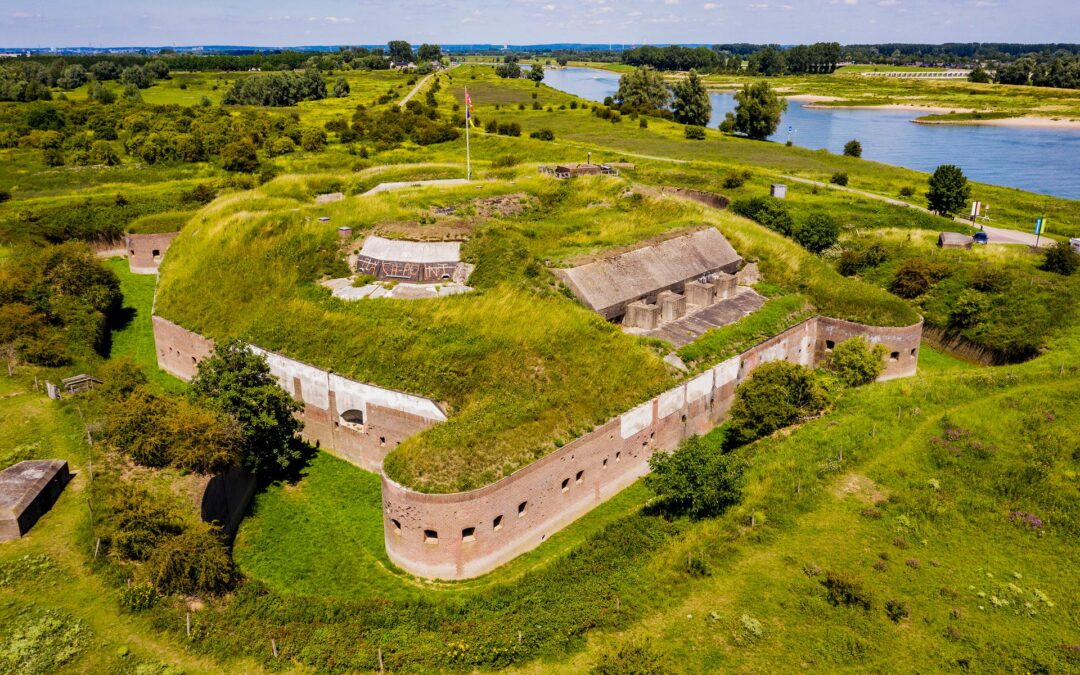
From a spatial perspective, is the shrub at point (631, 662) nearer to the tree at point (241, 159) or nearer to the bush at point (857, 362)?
the bush at point (857, 362)

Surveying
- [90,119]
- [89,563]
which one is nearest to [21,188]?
[90,119]

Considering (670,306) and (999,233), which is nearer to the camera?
(670,306)

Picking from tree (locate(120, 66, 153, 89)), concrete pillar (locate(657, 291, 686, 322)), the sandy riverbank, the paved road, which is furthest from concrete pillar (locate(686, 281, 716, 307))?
tree (locate(120, 66, 153, 89))

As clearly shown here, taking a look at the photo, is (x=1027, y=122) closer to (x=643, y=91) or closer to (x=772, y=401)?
(x=643, y=91)

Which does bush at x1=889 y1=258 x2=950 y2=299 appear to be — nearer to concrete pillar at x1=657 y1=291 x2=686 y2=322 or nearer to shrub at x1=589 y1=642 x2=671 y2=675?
concrete pillar at x1=657 y1=291 x2=686 y2=322

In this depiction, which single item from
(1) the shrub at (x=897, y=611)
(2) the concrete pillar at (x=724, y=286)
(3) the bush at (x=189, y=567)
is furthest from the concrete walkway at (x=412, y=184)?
(1) the shrub at (x=897, y=611)

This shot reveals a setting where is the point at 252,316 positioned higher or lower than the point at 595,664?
higher

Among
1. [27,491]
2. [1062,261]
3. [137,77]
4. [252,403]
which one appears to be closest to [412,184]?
[252,403]

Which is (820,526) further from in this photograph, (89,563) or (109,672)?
(89,563)
